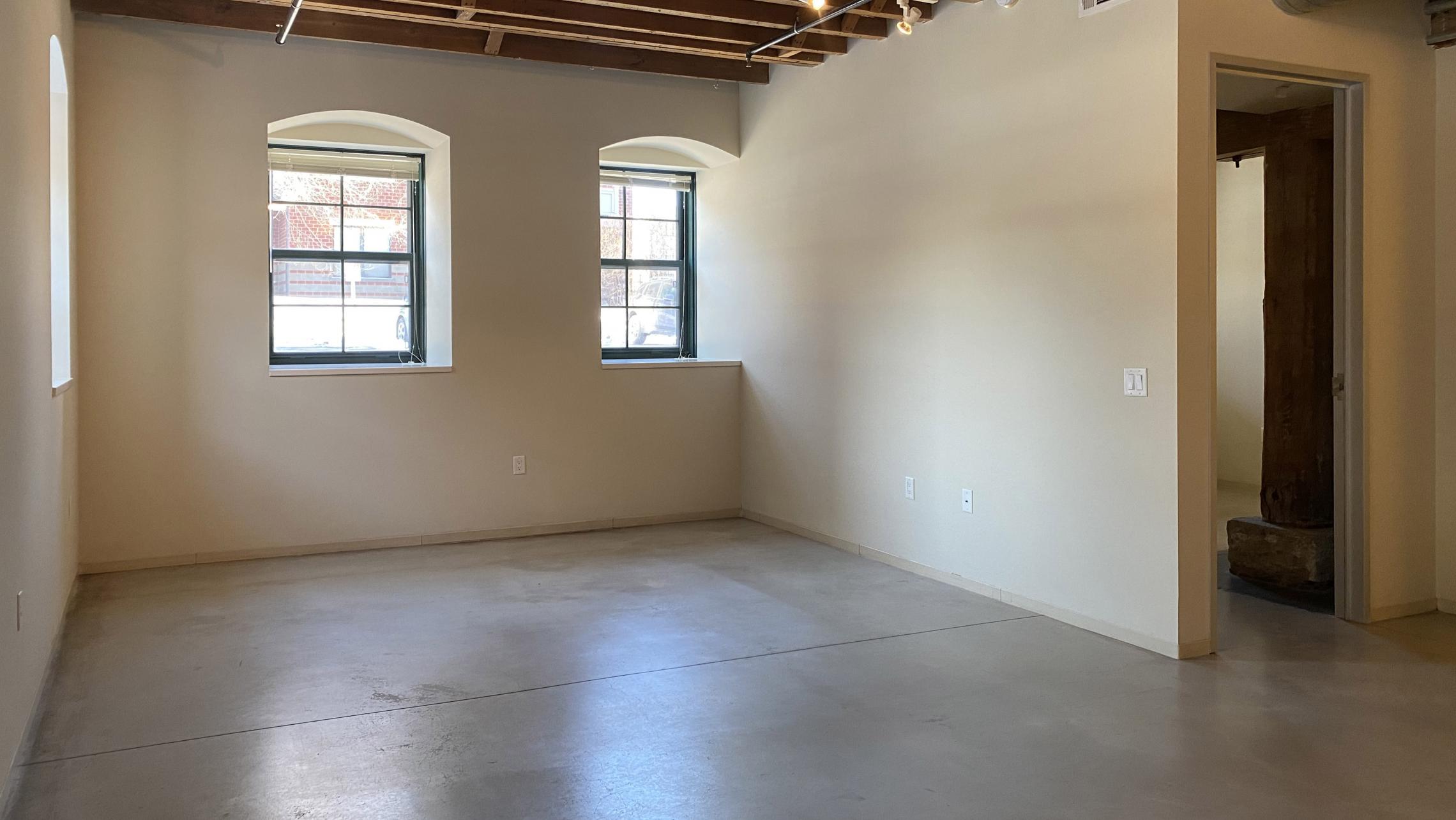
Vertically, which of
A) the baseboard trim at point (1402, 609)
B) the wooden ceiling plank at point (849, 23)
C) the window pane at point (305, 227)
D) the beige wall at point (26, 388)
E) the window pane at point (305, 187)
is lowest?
the baseboard trim at point (1402, 609)

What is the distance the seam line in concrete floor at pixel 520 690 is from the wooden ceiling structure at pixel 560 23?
3.03 meters

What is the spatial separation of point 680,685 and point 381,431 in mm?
3247

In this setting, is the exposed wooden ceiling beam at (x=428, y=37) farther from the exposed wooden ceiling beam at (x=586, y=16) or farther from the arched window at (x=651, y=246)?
the arched window at (x=651, y=246)

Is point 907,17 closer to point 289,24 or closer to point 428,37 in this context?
point 428,37

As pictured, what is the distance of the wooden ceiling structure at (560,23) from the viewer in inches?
212

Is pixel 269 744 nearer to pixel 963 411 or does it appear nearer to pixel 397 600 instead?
pixel 397 600

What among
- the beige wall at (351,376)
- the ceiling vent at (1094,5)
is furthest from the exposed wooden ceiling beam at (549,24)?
the ceiling vent at (1094,5)

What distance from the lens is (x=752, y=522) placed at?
7.12 meters

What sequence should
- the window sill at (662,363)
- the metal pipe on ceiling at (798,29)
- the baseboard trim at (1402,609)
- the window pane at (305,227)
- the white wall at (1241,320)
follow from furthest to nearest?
the white wall at (1241,320)
the window sill at (662,363)
the window pane at (305,227)
the metal pipe on ceiling at (798,29)
the baseboard trim at (1402,609)

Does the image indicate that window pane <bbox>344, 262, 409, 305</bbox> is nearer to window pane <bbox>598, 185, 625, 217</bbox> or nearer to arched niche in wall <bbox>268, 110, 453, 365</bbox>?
arched niche in wall <bbox>268, 110, 453, 365</bbox>

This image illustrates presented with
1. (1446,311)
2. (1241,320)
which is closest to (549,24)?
(1446,311)

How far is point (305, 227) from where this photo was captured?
253 inches

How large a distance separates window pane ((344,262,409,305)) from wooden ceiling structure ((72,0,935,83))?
1393 mm

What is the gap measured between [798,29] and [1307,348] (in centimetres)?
302
